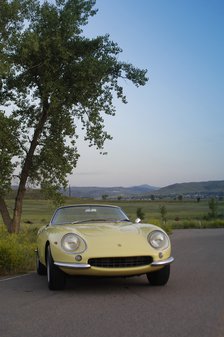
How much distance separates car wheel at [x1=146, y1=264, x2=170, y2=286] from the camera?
7.91m

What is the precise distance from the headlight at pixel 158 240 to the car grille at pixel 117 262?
384mm

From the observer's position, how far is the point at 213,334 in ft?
16.5

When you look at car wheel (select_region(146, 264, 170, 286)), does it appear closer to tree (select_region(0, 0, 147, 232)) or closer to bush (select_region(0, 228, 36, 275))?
bush (select_region(0, 228, 36, 275))

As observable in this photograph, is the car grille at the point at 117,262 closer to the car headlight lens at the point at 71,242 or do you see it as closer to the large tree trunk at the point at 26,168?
the car headlight lens at the point at 71,242

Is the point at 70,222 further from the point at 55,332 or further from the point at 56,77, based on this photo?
the point at 56,77

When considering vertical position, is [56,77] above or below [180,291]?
above

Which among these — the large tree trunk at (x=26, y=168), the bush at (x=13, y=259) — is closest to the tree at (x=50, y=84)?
the large tree trunk at (x=26, y=168)

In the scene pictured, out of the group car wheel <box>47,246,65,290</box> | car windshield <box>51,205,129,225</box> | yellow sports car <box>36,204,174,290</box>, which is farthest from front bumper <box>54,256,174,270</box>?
car windshield <box>51,205,129,225</box>

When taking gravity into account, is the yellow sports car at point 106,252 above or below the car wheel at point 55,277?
above

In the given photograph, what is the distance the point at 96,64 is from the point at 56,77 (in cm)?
157

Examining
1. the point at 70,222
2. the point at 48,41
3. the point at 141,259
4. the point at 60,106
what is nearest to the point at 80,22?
the point at 48,41

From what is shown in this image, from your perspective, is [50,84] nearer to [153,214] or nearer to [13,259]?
[13,259]

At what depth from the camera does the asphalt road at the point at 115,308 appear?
17.2 ft

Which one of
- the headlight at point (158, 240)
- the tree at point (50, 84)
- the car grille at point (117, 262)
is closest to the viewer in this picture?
the car grille at point (117, 262)
